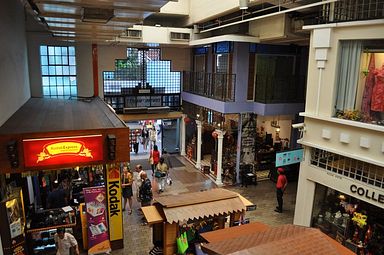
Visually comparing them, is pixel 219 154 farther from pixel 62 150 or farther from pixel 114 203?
pixel 62 150

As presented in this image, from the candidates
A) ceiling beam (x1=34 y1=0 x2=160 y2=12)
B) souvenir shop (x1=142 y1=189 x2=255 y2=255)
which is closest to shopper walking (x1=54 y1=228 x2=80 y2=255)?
souvenir shop (x1=142 y1=189 x2=255 y2=255)

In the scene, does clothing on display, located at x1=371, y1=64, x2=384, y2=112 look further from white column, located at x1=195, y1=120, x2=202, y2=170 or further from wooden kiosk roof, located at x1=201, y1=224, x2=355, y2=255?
white column, located at x1=195, y1=120, x2=202, y2=170

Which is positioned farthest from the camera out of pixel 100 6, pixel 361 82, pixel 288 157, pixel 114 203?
pixel 288 157

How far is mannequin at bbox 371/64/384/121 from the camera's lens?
7926 millimetres

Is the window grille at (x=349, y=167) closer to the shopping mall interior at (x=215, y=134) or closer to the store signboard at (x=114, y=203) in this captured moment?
the shopping mall interior at (x=215, y=134)

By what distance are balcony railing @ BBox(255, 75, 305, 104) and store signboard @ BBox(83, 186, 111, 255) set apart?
858 cm

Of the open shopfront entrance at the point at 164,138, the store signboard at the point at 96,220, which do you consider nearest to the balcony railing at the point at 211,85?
the open shopfront entrance at the point at 164,138

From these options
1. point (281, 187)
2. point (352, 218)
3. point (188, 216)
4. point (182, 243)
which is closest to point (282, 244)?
point (188, 216)

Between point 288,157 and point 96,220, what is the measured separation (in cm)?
612

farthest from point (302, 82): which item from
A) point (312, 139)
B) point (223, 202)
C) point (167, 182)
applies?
point (223, 202)

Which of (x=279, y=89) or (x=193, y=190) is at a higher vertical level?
(x=279, y=89)

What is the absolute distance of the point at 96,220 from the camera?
8914mm

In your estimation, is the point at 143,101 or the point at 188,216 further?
the point at 143,101

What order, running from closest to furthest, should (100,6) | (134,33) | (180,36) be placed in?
(100,6) → (134,33) → (180,36)
